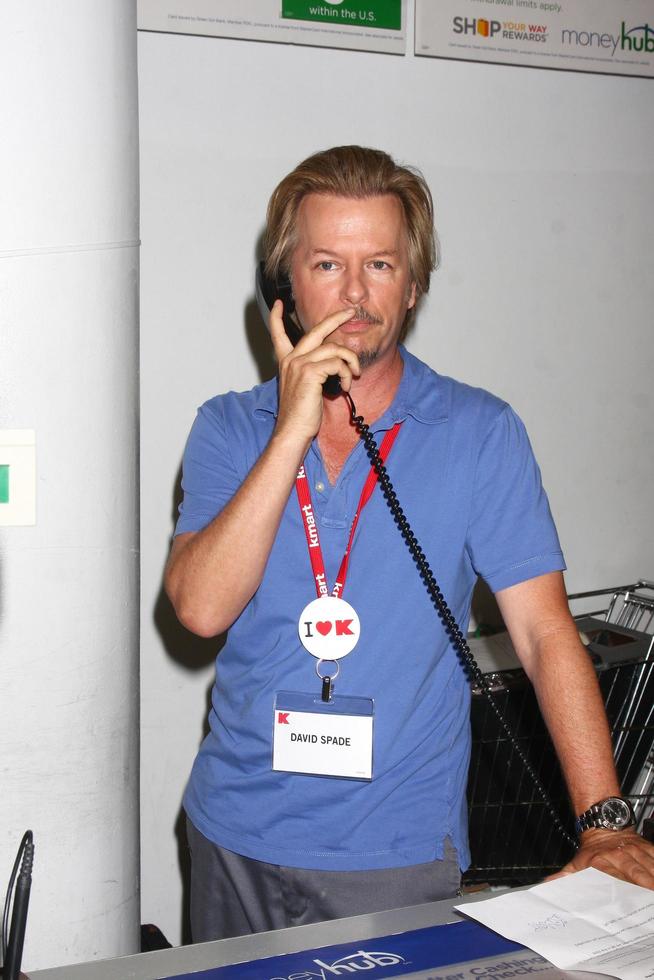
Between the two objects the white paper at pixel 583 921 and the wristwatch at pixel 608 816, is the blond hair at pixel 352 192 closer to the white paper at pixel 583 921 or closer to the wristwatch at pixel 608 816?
the wristwatch at pixel 608 816

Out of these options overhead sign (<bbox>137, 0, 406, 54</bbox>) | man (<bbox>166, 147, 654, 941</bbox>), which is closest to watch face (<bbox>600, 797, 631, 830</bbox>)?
Result: man (<bbox>166, 147, 654, 941</bbox>)

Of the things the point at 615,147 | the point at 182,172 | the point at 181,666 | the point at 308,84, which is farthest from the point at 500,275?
the point at 181,666

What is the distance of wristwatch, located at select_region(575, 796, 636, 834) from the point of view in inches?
51.8

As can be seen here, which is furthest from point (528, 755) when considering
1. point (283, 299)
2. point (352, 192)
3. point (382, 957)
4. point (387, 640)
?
point (382, 957)

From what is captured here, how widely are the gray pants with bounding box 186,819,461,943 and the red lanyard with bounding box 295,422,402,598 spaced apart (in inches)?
17.6

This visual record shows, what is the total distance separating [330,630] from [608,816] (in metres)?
0.51

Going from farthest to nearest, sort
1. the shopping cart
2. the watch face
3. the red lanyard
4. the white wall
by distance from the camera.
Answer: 1. the white wall
2. the shopping cart
3. the red lanyard
4. the watch face

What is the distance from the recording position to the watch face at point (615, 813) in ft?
4.31

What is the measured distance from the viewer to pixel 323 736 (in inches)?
63.0

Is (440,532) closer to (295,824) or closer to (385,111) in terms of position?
(295,824)

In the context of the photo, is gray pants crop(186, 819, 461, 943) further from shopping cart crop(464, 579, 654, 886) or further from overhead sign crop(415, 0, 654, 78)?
overhead sign crop(415, 0, 654, 78)

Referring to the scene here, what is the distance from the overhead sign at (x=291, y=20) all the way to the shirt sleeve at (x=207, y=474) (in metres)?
1.20

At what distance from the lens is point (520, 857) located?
8.06ft

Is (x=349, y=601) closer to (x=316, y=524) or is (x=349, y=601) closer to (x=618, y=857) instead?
(x=316, y=524)
